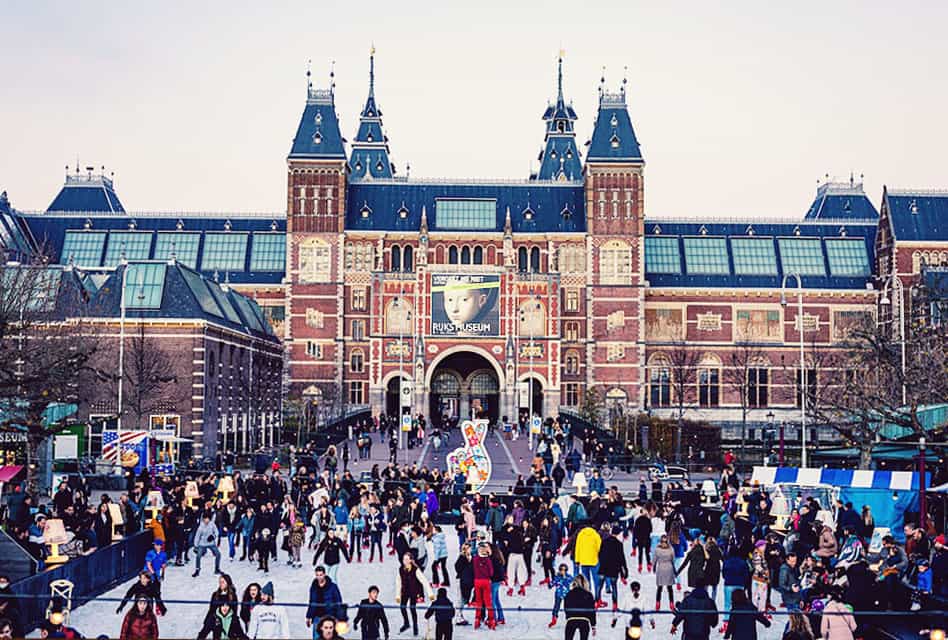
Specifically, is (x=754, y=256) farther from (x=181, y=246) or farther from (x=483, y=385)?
(x=181, y=246)

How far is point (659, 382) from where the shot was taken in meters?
81.0

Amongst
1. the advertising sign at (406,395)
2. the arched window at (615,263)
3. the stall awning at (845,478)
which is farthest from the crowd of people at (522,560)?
the arched window at (615,263)

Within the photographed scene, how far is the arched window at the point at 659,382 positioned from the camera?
80.9m

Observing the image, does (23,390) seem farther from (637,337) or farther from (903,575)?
(637,337)

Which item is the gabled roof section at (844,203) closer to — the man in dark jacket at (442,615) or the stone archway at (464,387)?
the stone archway at (464,387)

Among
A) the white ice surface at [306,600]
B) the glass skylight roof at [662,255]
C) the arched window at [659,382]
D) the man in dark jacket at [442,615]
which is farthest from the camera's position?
the glass skylight roof at [662,255]

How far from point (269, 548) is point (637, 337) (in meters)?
57.4

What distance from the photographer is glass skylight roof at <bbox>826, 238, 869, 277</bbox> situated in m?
82.4

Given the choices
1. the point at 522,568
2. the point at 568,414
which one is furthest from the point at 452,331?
the point at 522,568

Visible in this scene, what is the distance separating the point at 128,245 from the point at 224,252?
6788 mm

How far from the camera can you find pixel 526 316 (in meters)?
74.1

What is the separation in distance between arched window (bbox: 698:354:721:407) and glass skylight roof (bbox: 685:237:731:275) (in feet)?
21.5

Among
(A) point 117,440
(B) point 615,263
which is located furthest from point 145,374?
(B) point 615,263

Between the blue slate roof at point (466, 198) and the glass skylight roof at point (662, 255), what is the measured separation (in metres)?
5.90
